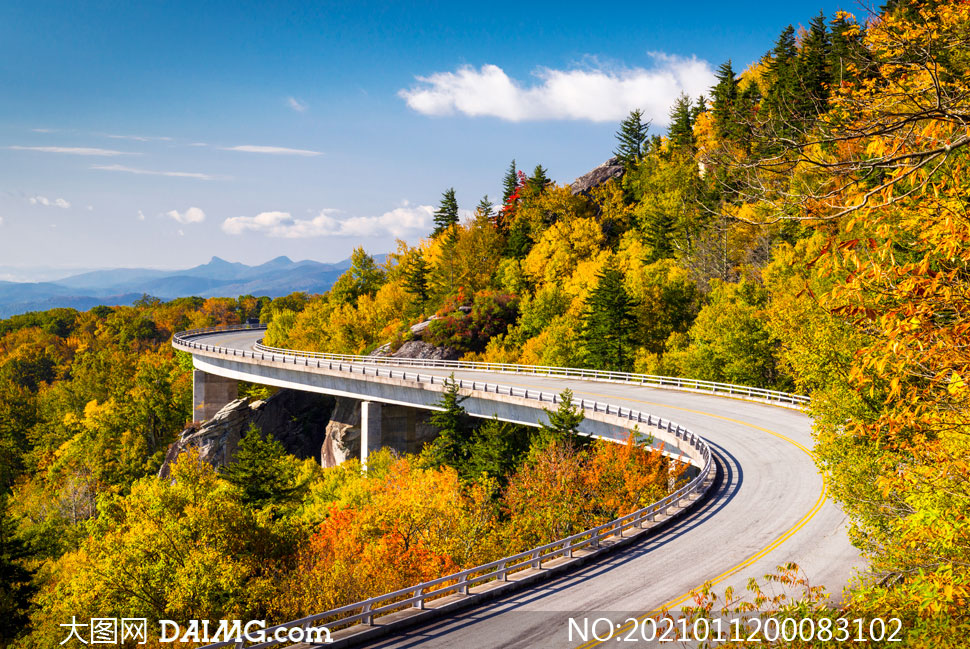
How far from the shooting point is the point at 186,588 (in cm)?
1864

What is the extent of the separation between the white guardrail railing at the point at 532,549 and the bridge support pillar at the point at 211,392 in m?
3.91

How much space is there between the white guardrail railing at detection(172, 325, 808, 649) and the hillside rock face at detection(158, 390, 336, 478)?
6.15 meters

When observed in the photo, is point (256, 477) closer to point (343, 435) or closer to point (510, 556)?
point (510, 556)

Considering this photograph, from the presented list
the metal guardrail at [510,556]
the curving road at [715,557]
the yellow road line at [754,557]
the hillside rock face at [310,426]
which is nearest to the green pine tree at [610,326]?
the metal guardrail at [510,556]

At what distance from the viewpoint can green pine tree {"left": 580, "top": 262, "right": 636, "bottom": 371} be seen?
2199 inches

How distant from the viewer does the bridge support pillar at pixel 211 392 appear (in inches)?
2908

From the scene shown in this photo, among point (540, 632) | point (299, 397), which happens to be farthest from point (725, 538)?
point (299, 397)

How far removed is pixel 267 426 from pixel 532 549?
5671 cm

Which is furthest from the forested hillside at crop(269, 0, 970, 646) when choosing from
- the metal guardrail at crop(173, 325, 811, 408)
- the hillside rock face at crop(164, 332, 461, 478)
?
the hillside rock face at crop(164, 332, 461, 478)

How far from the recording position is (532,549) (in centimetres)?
1731

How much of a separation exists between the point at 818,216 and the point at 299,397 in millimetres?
72382

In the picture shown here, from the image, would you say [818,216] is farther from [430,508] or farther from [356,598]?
[430,508]

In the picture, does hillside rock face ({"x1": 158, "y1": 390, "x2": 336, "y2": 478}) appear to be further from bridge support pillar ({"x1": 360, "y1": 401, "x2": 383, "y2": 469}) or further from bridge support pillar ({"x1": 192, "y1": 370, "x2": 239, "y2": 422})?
bridge support pillar ({"x1": 360, "y1": 401, "x2": 383, "y2": 469})

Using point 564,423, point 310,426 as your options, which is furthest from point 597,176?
point 564,423
